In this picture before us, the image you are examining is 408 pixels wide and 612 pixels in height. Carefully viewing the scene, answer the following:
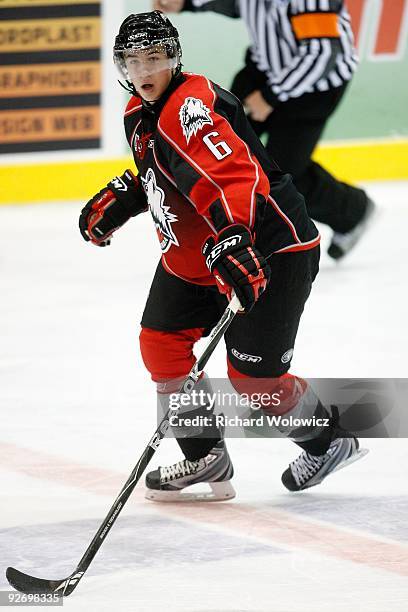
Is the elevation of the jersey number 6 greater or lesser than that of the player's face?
lesser

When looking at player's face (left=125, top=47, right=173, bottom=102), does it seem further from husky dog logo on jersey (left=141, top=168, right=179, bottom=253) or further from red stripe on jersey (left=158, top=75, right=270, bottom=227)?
husky dog logo on jersey (left=141, top=168, right=179, bottom=253)

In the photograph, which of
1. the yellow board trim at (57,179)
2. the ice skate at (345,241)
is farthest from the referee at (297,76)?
the yellow board trim at (57,179)

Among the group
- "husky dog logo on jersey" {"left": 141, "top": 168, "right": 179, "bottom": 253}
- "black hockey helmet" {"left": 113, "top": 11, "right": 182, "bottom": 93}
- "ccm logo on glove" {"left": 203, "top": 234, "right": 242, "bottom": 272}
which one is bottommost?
"husky dog logo on jersey" {"left": 141, "top": 168, "right": 179, "bottom": 253}

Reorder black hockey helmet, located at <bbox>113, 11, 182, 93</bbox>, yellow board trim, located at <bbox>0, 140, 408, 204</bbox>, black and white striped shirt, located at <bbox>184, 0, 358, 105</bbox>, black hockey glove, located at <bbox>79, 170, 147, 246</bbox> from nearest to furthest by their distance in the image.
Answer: black hockey helmet, located at <bbox>113, 11, 182, 93</bbox>, black hockey glove, located at <bbox>79, 170, 147, 246</bbox>, black and white striped shirt, located at <bbox>184, 0, 358, 105</bbox>, yellow board trim, located at <bbox>0, 140, 408, 204</bbox>

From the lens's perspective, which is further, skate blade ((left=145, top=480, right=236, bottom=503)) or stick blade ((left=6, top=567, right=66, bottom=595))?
skate blade ((left=145, top=480, right=236, bottom=503))

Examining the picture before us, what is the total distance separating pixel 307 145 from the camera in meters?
4.54

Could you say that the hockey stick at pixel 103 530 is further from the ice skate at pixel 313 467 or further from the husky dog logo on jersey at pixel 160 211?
the ice skate at pixel 313 467

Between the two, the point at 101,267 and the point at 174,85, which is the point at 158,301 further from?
the point at 101,267

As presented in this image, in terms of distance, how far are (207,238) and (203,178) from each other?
0.79 feet

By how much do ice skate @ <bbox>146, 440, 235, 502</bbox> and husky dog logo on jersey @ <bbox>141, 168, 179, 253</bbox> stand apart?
51 cm

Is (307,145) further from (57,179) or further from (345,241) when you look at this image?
(57,179)

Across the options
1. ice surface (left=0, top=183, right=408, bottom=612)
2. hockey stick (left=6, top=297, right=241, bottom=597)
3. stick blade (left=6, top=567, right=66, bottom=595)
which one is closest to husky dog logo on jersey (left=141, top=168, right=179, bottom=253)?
hockey stick (left=6, top=297, right=241, bottom=597)

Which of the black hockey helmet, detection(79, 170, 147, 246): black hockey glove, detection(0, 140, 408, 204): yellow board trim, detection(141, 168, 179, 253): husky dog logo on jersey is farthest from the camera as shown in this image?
detection(0, 140, 408, 204): yellow board trim

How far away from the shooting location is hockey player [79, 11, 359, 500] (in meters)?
2.25
